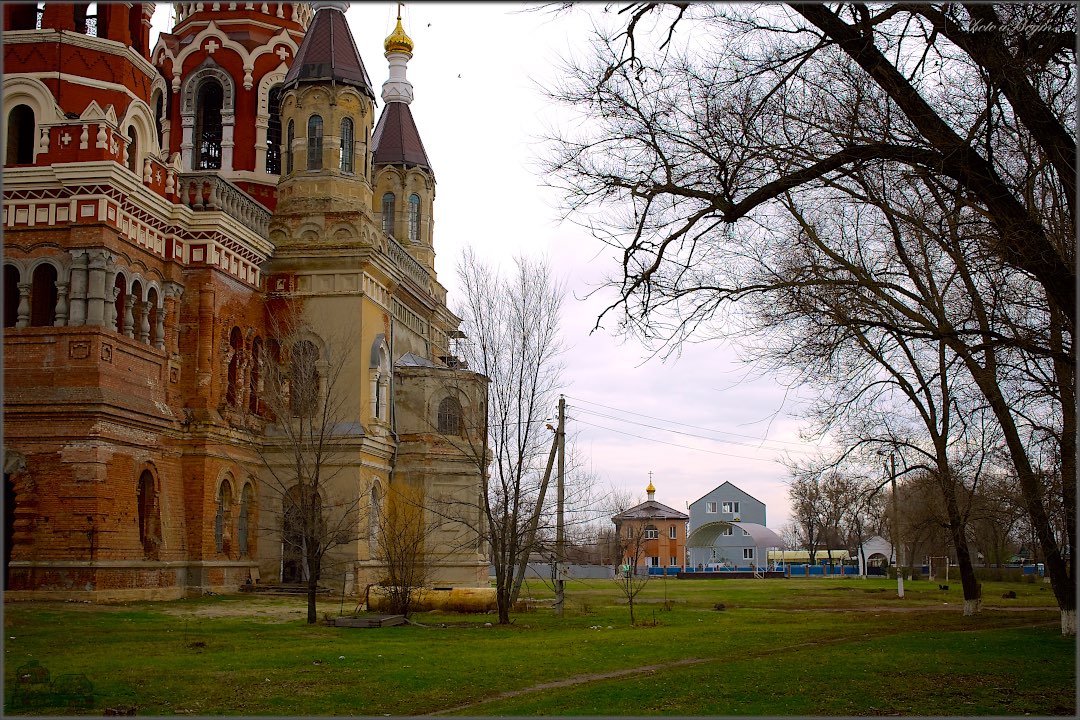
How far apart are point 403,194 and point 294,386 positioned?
20.0 metres

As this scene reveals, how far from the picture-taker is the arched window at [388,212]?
46.7 m

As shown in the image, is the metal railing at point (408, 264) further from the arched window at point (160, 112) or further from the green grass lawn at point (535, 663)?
the green grass lawn at point (535, 663)

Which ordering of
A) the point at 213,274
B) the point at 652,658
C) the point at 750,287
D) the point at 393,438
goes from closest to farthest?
1. the point at 750,287
2. the point at 652,658
3. the point at 213,274
4. the point at 393,438

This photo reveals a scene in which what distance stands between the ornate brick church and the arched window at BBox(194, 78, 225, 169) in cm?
8

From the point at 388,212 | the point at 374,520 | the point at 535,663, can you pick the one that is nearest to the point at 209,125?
the point at 388,212

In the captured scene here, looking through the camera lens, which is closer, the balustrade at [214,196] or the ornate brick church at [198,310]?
the ornate brick church at [198,310]

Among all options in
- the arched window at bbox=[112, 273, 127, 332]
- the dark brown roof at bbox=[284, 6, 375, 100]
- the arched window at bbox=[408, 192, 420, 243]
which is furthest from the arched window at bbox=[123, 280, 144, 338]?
the arched window at bbox=[408, 192, 420, 243]

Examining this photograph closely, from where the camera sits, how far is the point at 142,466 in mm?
28297

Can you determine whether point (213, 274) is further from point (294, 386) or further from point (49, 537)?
point (49, 537)

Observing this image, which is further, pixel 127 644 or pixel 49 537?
pixel 49 537

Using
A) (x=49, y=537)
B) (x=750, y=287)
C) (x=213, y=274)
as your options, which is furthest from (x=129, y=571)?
(x=750, y=287)

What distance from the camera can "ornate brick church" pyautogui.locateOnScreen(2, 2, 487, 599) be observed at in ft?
85.7

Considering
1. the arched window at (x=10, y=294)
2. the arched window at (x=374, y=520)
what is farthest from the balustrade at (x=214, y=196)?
the arched window at (x=374, y=520)

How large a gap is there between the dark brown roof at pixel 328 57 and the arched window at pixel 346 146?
1.25 m
